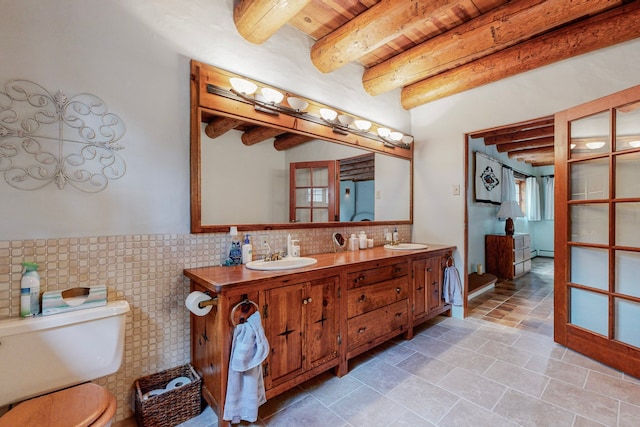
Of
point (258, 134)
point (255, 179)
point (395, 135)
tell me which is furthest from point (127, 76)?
point (395, 135)

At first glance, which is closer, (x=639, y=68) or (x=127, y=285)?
(x=127, y=285)

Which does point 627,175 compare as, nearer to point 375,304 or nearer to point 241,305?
point 375,304

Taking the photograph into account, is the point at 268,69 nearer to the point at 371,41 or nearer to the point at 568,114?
the point at 371,41

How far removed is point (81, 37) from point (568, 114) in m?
3.39

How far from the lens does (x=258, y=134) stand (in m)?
2.05

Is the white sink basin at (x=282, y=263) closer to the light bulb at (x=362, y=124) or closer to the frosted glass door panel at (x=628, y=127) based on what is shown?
the light bulb at (x=362, y=124)

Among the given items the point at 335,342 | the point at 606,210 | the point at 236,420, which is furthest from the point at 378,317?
the point at 606,210

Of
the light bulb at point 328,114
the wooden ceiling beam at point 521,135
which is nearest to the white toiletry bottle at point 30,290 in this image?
the light bulb at point 328,114

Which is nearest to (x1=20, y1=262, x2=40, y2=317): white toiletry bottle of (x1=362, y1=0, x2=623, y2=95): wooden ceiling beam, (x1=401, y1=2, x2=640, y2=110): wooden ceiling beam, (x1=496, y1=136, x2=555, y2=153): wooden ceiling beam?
(x1=362, y1=0, x2=623, y2=95): wooden ceiling beam

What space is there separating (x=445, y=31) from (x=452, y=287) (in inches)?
95.1

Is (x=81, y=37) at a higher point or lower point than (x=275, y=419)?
higher

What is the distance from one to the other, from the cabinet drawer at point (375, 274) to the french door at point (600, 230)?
53.4 inches

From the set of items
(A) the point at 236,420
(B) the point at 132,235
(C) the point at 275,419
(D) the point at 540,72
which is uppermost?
(D) the point at 540,72

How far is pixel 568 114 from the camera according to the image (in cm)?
229
